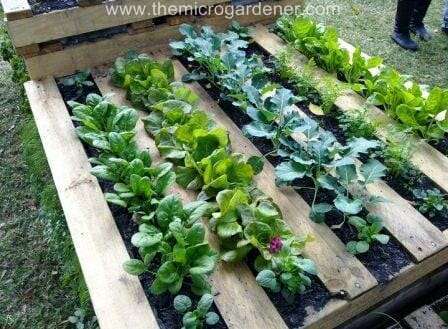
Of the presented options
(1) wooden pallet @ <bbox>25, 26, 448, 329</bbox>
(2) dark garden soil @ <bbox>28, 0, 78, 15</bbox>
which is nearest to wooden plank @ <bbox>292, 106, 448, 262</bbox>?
(1) wooden pallet @ <bbox>25, 26, 448, 329</bbox>

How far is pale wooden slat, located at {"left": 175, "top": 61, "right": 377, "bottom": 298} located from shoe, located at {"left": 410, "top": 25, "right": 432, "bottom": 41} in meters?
2.33

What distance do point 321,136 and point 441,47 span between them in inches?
88.4

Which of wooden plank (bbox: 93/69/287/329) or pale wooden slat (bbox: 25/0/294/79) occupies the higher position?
pale wooden slat (bbox: 25/0/294/79)

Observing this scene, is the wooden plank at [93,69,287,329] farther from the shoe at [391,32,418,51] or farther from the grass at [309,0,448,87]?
the shoe at [391,32,418,51]

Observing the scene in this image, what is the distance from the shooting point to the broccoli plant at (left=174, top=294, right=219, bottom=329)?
1430 millimetres

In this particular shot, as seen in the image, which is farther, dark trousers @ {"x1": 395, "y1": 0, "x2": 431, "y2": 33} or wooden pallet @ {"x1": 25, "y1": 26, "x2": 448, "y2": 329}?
dark trousers @ {"x1": 395, "y1": 0, "x2": 431, "y2": 33}

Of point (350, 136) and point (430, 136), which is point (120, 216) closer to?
point (350, 136)

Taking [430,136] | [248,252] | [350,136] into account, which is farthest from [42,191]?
[430,136]

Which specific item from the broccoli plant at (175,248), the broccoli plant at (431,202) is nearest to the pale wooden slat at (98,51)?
the broccoli plant at (175,248)

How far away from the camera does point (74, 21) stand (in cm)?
246

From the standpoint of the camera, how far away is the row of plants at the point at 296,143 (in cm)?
176

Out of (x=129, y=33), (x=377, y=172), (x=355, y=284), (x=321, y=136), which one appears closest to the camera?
(x=355, y=284)

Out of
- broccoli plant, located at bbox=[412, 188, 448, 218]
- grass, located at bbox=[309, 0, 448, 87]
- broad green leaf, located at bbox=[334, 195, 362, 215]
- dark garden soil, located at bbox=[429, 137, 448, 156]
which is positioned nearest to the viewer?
broad green leaf, located at bbox=[334, 195, 362, 215]

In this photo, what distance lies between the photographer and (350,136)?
215cm
